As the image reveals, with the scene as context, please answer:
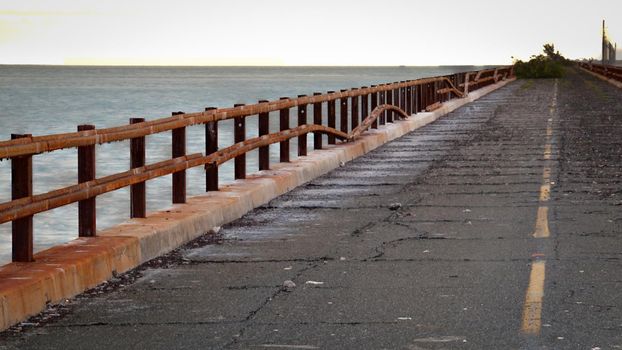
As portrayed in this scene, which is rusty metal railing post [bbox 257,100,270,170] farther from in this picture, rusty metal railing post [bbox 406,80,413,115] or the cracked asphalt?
rusty metal railing post [bbox 406,80,413,115]

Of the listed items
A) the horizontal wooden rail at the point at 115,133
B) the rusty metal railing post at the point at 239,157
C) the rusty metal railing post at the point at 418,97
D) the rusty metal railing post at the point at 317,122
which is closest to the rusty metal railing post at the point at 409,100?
the rusty metal railing post at the point at 418,97

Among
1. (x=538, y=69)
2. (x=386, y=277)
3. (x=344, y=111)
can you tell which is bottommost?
(x=386, y=277)

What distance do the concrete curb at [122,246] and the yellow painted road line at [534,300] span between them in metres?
3.32

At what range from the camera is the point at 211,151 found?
15.3 meters

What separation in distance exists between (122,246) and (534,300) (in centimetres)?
355

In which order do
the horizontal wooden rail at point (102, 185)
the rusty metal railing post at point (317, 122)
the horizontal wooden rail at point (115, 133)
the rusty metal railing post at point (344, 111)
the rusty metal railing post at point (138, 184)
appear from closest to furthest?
the horizontal wooden rail at point (102, 185), the horizontal wooden rail at point (115, 133), the rusty metal railing post at point (138, 184), the rusty metal railing post at point (317, 122), the rusty metal railing post at point (344, 111)

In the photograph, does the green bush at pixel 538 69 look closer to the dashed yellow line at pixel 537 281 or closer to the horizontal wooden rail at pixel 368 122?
the horizontal wooden rail at pixel 368 122

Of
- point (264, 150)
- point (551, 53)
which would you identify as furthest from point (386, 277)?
point (551, 53)

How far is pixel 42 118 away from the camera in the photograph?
102 metres

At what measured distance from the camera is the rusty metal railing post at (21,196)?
30.6ft

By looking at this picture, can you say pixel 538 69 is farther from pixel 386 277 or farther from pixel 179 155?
pixel 386 277

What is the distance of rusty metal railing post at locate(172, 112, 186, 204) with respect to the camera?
13586 mm

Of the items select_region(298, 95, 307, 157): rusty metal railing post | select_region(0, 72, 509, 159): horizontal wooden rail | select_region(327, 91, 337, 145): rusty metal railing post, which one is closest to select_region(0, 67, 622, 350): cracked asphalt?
select_region(0, 72, 509, 159): horizontal wooden rail

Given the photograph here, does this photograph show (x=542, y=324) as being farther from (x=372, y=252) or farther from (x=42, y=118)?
(x=42, y=118)
